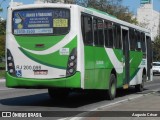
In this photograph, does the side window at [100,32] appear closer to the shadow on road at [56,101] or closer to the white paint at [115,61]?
the white paint at [115,61]

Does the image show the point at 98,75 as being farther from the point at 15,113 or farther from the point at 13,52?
the point at 15,113

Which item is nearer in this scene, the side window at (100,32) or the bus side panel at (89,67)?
the bus side panel at (89,67)

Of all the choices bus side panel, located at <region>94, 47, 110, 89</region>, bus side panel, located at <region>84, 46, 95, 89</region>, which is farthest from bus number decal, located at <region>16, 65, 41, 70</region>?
bus side panel, located at <region>94, 47, 110, 89</region>

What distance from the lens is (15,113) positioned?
1332cm

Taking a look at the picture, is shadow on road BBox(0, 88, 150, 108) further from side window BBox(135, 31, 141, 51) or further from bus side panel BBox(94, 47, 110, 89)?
side window BBox(135, 31, 141, 51)

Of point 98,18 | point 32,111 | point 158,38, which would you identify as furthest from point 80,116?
point 158,38

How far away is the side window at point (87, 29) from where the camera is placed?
50.1 ft

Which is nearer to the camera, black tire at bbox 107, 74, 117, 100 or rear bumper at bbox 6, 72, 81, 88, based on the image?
rear bumper at bbox 6, 72, 81, 88

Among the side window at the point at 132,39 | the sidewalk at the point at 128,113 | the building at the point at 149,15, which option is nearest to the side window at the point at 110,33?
the side window at the point at 132,39

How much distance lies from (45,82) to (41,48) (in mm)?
1074

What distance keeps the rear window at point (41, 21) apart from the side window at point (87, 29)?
593 mm

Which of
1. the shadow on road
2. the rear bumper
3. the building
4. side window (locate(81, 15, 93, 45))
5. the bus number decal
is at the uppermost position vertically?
the building

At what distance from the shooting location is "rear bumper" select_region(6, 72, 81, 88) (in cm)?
1456

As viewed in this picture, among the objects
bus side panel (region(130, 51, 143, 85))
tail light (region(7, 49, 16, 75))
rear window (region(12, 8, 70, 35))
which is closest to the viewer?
rear window (region(12, 8, 70, 35))
